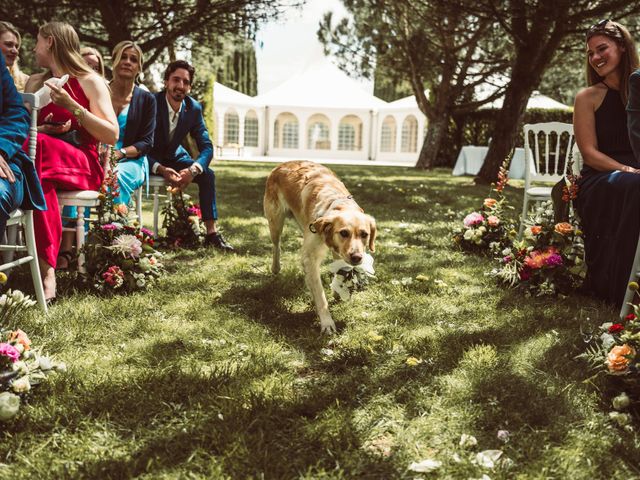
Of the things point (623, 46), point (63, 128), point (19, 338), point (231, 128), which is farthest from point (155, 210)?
point (231, 128)

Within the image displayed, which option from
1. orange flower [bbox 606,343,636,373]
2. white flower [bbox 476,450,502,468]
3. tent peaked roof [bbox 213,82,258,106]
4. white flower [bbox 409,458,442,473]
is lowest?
white flower [bbox 409,458,442,473]

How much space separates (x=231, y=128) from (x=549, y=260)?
1210 inches

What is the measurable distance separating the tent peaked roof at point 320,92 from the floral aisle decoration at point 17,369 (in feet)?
92.8

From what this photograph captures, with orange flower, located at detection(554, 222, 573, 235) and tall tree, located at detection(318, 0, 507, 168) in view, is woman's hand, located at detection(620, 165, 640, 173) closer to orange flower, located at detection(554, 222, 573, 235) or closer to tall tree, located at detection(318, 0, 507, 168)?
orange flower, located at detection(554, 222, 573, 235)

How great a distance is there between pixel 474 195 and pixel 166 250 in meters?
6.92

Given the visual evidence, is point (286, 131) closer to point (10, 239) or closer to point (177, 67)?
point (177, 67)

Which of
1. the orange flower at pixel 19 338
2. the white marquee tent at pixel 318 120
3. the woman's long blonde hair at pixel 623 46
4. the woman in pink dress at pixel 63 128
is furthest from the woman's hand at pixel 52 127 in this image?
the white marquee tent at pixel 318 120

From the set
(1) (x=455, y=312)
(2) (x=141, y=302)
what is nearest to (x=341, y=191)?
(1) (x=455, y=312)

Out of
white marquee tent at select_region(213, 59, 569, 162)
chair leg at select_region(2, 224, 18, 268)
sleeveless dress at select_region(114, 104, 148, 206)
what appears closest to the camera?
chair leg at select_region(2, 224, 18, 268)

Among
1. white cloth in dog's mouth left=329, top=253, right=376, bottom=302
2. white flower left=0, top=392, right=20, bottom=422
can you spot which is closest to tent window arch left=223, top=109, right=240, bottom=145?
white cloth in dog's mouth left=329, top=253, right=376, bottom=302

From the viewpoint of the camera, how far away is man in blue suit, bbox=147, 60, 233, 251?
18.3 feet

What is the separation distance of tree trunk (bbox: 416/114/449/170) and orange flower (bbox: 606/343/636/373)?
1744 centimetres

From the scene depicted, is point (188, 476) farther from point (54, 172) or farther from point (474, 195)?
point (474, 195)

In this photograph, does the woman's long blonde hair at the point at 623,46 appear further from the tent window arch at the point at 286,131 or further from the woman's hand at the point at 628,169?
the tent window arch at the point at 286,131
